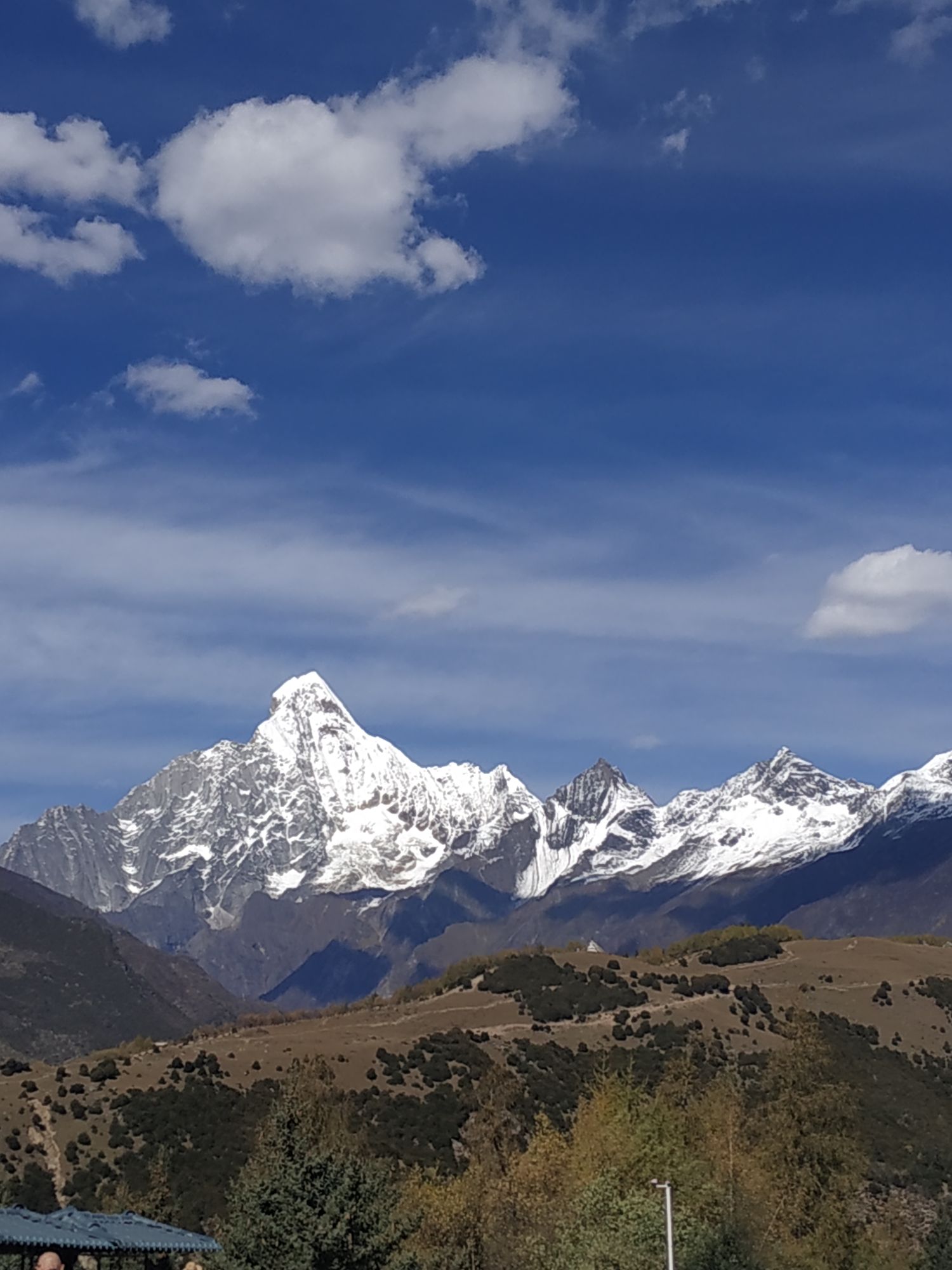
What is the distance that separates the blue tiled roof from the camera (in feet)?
107

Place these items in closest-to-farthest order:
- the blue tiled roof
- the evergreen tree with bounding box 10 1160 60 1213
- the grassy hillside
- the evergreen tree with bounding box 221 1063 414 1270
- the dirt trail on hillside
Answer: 1. the blue tiled roof
2. the evergreen tree with bounding box 221 1063 414 1270
3. the evergreen tree with bounding box 10 1160 60 1213
4. the dirt trail on hillside
5. the grassy hillside

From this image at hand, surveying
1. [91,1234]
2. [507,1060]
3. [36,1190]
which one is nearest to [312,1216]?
[91,1234]

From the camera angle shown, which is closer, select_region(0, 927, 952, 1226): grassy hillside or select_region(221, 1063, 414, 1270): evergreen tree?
select_region(221, 1063, 414, 1270): evergreen tree

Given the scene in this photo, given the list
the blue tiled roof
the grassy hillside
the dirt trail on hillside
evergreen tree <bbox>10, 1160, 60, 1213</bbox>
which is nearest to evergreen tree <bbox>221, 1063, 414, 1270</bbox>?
the blue tiled roof

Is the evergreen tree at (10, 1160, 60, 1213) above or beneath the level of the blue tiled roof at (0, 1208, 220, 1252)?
beneath

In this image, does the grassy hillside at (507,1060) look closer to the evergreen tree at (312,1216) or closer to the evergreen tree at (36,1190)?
the evergreen tree at (36,1190)

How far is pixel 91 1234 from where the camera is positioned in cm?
3475

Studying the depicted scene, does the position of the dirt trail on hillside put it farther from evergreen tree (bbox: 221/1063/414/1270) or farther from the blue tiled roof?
the blue tiled roof

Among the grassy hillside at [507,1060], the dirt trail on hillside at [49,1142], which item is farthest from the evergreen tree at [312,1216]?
the dirt trail on hillside at [49,1142]

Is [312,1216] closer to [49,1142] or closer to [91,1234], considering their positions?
[91,1234]

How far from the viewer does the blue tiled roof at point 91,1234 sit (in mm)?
32562

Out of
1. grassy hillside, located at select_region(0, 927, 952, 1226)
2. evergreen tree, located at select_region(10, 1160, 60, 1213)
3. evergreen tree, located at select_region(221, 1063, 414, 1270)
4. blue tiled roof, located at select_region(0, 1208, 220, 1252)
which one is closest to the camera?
blue tiled roof, located at select_region(0, 1208, 220, 1252)

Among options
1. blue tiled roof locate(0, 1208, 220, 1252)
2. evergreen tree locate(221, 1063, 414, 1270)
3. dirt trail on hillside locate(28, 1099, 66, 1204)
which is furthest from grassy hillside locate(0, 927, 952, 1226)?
blue tiled roof locate(0, 1208, 220, 1252)

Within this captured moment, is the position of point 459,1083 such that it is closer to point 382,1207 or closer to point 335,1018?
point 335,1018
